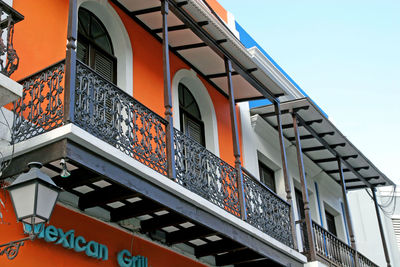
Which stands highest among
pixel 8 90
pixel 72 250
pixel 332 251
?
pixel 8 90

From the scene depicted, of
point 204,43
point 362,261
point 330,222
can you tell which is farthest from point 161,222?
point 330,222

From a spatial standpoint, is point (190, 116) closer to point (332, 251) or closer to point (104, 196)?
point (332, 251)

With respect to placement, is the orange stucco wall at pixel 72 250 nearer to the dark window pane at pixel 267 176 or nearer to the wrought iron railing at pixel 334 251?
the wrought iron railing at pixel 334 251

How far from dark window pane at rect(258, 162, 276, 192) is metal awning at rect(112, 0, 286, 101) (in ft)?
6.97

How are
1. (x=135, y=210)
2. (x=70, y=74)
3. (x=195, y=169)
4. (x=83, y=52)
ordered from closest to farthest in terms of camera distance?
(x=70, y=74) → (x=135, y=210) → (x=195, y=169) → (x=83, y=52)

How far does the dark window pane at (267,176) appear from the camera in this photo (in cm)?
1495

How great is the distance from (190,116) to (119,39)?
8.45ft

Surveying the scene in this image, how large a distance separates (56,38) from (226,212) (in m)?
3.68

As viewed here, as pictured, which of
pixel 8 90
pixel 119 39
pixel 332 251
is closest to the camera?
pixel 8 90

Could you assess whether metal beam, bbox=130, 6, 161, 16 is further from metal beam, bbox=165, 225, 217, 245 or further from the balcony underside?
metal beam, bbox=165, 225, 217, 245

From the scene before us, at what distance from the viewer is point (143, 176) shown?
8172 millimetres

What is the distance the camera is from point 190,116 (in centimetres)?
1277

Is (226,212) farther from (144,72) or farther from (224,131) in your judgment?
(224,131)

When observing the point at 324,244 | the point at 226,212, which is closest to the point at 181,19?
the point at 226,212
